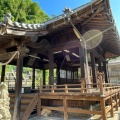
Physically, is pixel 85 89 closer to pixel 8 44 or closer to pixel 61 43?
pixel 61 43

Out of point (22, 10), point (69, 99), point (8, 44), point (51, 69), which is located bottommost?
point (69, 99)

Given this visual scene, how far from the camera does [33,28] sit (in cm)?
668

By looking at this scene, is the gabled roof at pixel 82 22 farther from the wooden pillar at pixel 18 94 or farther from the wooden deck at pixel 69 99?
the wooden deck at pixel 69 99

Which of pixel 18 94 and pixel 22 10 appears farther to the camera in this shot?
pixel 22 10

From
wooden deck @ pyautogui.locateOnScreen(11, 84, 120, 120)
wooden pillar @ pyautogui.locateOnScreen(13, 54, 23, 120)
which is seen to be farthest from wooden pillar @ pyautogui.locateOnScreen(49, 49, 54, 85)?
wooden pillar @ pyautogui.locateOnScreen(13, 54, 23, 120)

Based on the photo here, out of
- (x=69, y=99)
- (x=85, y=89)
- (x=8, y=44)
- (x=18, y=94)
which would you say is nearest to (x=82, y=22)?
(x=85, y=89)

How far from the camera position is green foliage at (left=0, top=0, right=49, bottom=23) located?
25.9 m

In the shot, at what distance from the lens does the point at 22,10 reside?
89.4 ft

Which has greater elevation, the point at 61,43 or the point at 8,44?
the point at 61,43

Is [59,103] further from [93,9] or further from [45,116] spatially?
[93,9]

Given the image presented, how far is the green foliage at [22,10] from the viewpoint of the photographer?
84.9ft

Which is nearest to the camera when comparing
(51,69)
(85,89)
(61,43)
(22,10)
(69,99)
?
(85,89)

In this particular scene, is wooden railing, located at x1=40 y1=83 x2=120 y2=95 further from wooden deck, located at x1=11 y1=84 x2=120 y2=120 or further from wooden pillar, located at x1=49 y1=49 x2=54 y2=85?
wooden pillar, located at x1=49 y1=49 x2=54 y2=85

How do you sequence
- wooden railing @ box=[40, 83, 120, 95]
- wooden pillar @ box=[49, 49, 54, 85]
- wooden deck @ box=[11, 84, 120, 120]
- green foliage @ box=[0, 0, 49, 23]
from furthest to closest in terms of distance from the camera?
green foliage @ box=[0, 0, 49, 23]
wooden pillar @ box=[49, 49, 54, 85]
wooden deck @ box=[11, 84, 120, 120]
wooden railing @ box=[40, 83, 120, 95]
